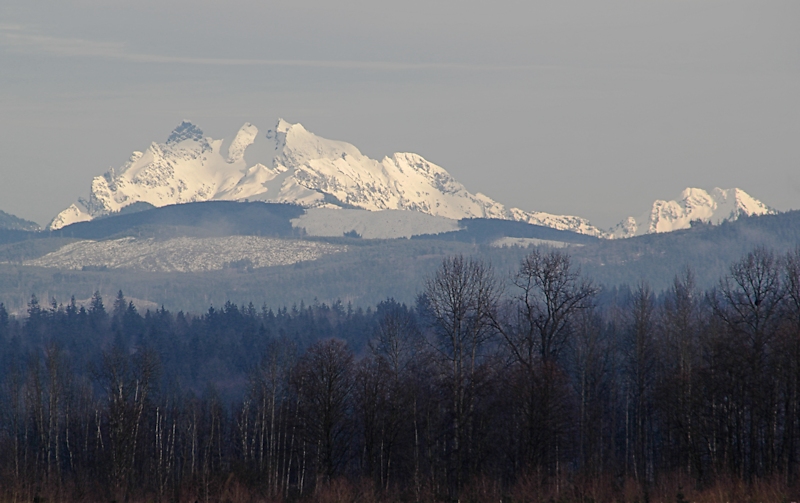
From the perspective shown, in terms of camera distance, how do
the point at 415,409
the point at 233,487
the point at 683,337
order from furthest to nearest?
the point at 683,337, the point at 415,409, the point at 233,487

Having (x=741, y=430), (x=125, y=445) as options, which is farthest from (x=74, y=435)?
(x=741, y=430)

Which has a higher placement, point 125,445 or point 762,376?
point 762,376

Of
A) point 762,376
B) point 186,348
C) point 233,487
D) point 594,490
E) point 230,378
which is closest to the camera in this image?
point 594,490

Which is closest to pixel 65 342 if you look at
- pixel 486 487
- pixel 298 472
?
pixel 298 472

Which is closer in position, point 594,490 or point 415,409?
point 594,490

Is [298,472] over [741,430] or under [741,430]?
under

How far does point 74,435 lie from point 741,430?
165 ft

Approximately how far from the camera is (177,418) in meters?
89.9

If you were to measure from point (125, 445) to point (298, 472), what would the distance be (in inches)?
459

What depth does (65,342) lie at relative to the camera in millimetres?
177125

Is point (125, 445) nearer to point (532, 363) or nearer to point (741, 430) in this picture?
point (532, 363)

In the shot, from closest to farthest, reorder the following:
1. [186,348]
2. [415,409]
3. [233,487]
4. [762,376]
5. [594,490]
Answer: [594,490] < [762,376] < [233,487] < [415,409] < [186,348]

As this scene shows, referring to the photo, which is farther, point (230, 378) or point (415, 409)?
point (230, 378)

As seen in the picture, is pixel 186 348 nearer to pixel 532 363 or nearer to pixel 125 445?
pixel 125 445
